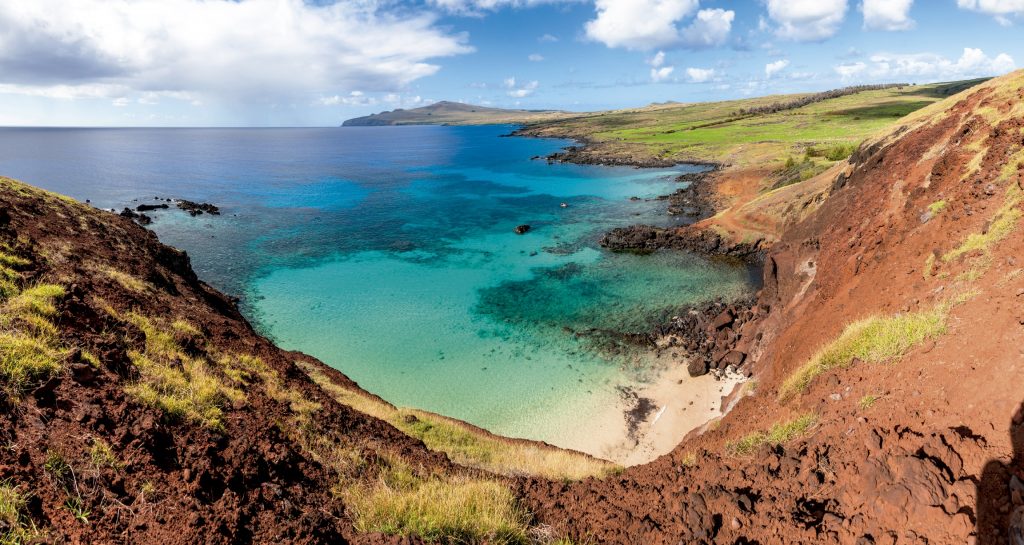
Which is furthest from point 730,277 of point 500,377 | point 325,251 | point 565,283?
point 325,251

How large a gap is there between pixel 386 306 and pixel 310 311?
6058 mm

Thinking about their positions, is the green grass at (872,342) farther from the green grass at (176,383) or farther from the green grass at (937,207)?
the green grass at (176,383)

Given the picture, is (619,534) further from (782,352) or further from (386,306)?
(386,306)

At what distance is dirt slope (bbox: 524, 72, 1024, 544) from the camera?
7395 millimetres

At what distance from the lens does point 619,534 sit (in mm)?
8359

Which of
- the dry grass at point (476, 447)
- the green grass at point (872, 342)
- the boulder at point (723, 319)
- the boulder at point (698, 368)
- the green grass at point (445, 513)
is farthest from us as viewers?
the boulder at point (723, 319)

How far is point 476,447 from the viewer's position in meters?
17.4

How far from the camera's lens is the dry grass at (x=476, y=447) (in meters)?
14.2

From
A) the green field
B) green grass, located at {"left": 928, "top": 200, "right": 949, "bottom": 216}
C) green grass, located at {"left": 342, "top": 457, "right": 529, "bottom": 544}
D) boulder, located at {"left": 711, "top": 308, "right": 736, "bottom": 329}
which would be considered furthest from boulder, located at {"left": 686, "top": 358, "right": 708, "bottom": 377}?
the green field

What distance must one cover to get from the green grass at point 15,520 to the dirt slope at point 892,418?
25.6ft

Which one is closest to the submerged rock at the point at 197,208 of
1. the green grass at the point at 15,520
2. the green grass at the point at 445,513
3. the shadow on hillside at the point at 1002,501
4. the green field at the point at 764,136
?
the green grass at the point at 15,520

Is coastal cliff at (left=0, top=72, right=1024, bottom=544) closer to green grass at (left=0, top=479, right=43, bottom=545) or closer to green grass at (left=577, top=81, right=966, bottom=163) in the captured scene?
green grass at (left=0, top=479, right=43, bottom=545)

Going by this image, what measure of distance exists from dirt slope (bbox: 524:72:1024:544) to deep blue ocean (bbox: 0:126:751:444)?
1208 centimetres

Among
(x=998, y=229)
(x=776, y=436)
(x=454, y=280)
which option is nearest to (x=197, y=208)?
(x=454, y=280)
